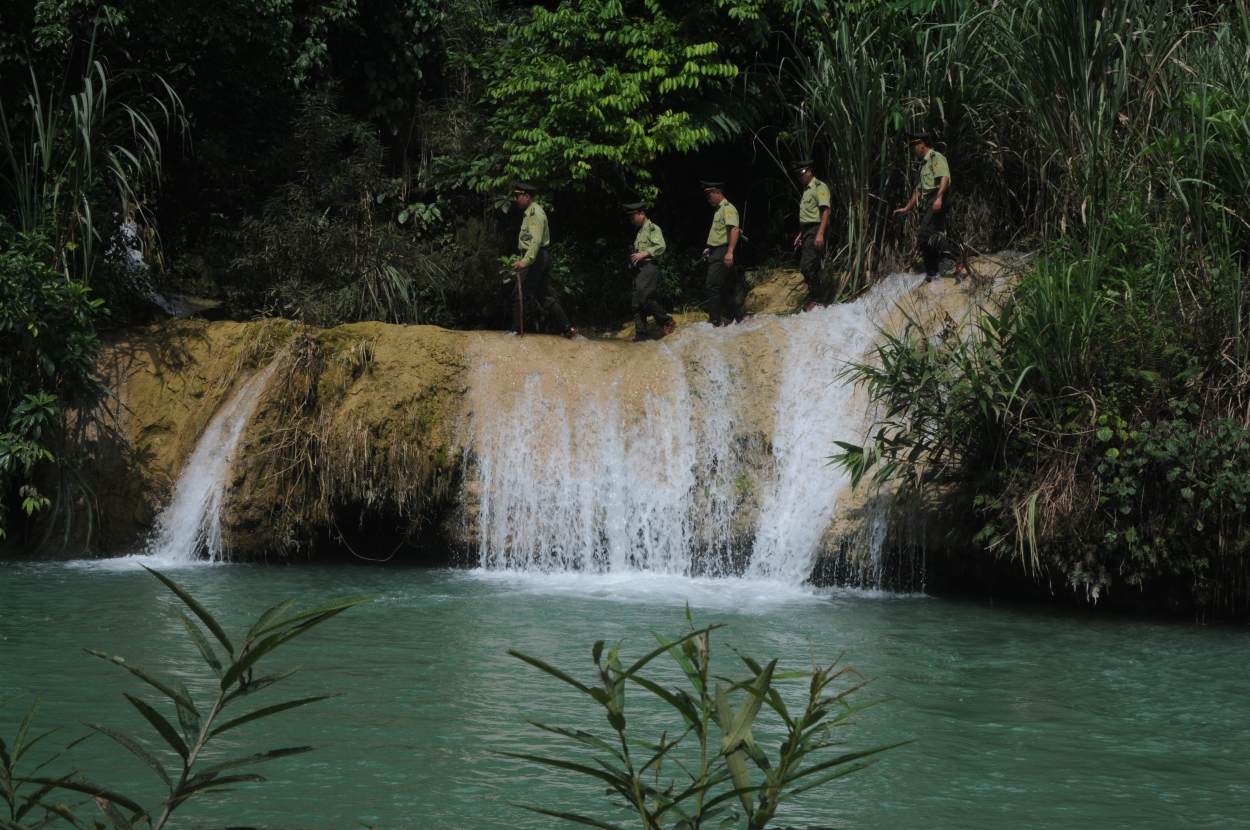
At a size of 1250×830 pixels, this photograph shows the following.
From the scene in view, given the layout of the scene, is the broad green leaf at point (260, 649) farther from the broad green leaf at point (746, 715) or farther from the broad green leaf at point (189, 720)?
the broad green leaf at point (746, 715)

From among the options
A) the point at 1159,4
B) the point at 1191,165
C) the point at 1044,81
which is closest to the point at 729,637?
the point at 1191,165

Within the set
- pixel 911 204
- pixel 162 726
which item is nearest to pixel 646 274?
pixel 911 204

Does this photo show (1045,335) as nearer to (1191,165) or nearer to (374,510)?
(1191,165)

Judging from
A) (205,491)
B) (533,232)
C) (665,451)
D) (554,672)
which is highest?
(533,232)

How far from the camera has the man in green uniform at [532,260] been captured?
42.2ft

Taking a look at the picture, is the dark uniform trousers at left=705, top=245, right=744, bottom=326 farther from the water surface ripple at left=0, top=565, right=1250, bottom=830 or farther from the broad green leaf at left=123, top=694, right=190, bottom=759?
the broad green leaf at left=123, top=694, right=190, bottom=759

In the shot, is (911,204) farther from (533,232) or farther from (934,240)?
(533,232)

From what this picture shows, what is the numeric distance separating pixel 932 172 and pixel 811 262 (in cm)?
158

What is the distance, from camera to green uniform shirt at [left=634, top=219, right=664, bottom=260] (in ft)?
44.3

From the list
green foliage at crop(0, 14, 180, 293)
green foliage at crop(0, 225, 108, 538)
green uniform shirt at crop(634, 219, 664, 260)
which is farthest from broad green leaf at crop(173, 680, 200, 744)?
green uniform shirt at crop(634, 219, 664, 260)

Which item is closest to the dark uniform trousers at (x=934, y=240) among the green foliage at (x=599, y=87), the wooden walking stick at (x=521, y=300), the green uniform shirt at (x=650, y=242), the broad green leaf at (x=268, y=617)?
the green uniform shirt at (x=650, y=242)

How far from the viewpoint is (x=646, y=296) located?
533 inches

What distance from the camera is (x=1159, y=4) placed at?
10.6 m

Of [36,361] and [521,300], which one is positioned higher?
[521,300]
